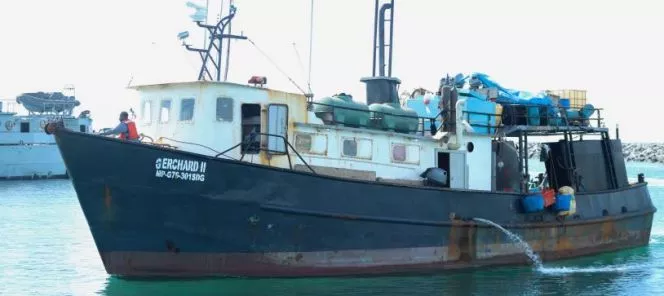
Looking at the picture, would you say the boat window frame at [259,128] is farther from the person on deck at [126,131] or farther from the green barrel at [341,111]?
the person on deck at [126,131]

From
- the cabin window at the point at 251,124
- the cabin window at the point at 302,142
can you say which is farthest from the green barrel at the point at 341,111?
the cabin window at the point at 251,124

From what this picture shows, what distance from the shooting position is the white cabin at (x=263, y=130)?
15.6 meters

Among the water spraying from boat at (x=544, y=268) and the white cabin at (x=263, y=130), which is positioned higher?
the white cabin at (x=263, y=130)

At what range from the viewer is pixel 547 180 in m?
22.4

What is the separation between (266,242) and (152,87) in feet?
12.2

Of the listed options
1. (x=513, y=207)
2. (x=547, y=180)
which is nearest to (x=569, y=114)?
(x=547, y=180)

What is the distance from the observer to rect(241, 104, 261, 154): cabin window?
620 inches

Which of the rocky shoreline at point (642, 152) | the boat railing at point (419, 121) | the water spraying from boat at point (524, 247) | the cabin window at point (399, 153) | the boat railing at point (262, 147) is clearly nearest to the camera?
the boat railing at point (262, 147)

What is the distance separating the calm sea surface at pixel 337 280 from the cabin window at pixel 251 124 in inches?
96.2

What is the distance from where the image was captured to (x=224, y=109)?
616 inches

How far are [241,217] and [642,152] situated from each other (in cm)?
13746

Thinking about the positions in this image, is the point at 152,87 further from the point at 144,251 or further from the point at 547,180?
the point at 547,180

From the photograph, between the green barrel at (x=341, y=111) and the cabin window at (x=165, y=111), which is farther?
the green barrel at (x=341, y=111)

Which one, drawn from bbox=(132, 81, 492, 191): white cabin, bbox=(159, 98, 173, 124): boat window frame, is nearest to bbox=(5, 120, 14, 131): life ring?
bbox=(132, 81, 492, 191): white cabin
